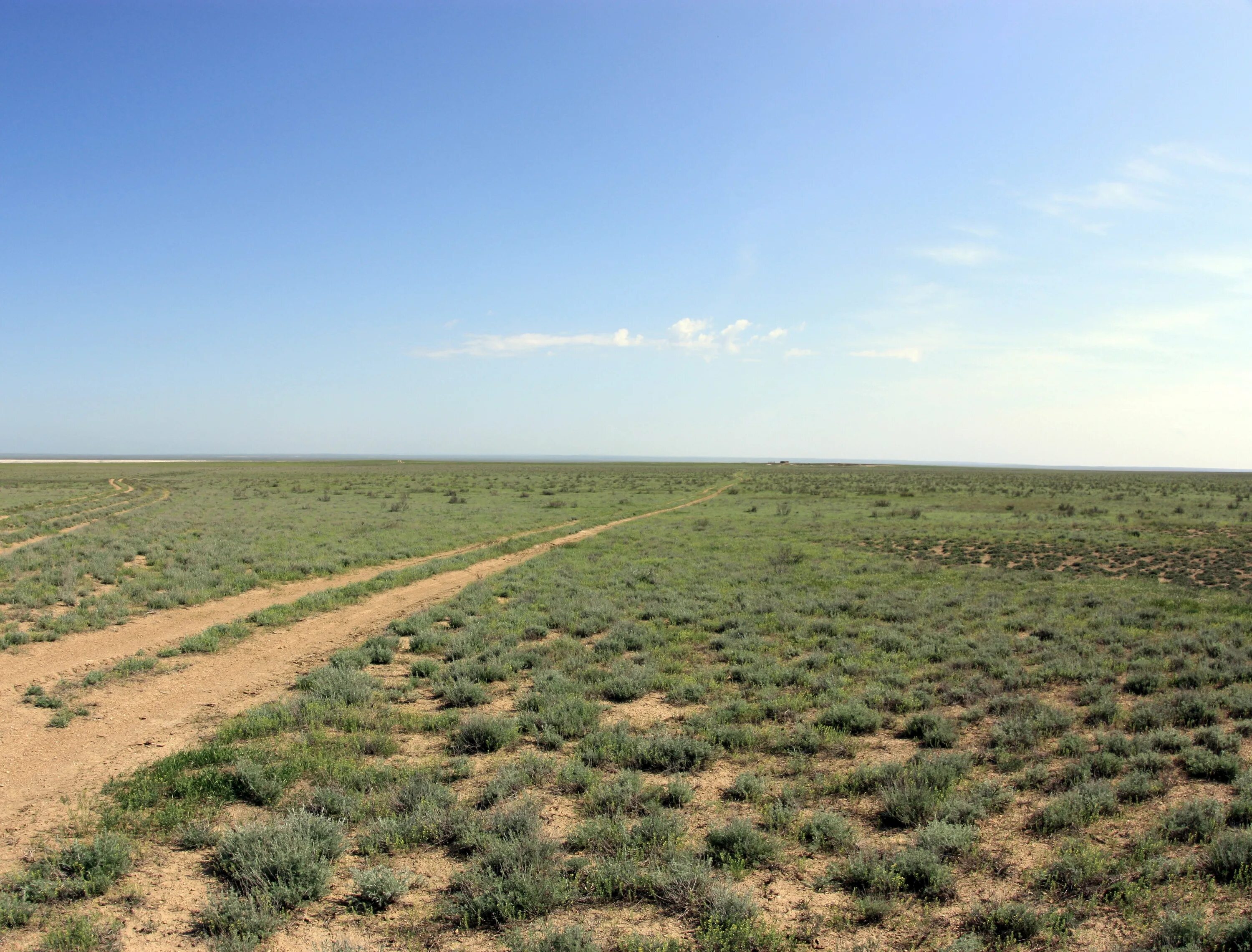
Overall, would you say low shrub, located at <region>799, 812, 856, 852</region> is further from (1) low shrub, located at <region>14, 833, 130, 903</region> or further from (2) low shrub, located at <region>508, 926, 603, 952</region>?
(1) low shrub, located at <region>14, 833, 130, 903</region>

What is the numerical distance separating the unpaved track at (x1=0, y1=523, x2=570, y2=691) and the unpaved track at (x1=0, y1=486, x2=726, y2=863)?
0.86 m

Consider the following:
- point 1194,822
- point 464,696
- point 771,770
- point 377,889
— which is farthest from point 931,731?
point 377,889

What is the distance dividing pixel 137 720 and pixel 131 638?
4843mm

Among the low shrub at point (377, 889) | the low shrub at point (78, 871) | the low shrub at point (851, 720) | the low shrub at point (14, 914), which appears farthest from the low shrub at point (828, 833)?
the low shrub at point (14, 914)

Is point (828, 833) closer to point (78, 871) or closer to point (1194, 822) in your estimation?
point (1194, 822)

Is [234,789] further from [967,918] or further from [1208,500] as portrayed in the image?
[1208,500]

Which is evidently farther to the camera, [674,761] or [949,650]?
[949,650]

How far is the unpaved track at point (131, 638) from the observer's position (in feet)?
33.7

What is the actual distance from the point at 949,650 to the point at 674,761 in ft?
22.2

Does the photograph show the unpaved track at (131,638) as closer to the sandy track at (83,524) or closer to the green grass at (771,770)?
the green grass at (771,770)

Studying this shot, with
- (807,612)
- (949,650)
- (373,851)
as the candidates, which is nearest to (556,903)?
(373,851)

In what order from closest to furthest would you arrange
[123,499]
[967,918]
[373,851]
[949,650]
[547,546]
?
[967,918] < [373,851] < [949,650] < [547,546] < [123,499]

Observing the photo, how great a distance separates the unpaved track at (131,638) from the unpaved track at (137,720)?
0.86 meters

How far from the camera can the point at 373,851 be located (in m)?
5.47
